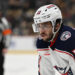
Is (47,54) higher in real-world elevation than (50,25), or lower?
lower

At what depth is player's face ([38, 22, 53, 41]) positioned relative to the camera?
6.97 feet

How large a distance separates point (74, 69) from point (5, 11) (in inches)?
250

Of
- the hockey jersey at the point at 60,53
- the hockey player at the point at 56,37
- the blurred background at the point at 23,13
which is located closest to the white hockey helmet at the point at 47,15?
the hockey player at the point at 56,37

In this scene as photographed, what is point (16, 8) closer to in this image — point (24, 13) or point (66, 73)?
point (24, 13)

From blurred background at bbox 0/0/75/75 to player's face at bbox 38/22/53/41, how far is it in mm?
3967

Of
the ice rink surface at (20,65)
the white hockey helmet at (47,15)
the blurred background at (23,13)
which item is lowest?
the ice rink surface at (20,65)

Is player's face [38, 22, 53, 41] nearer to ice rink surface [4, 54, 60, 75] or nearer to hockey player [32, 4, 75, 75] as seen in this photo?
hockey player [32, 4, 75, 75]

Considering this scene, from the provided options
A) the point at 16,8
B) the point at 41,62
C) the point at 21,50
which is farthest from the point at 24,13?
the point at 41,62

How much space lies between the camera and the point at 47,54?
7.80 feet

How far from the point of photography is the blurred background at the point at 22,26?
6.84m

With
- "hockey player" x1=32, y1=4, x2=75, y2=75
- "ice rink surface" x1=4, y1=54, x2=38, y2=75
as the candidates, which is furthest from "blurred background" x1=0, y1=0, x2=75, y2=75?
"hockey player" x1=32, y1=4, x2=75, y2=75

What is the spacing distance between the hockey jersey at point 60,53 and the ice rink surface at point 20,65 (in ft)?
8.37

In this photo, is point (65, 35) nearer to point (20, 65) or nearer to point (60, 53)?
point (60, 53)

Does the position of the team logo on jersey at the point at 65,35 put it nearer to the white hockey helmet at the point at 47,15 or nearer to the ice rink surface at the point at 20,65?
the white hockey helmet at the point at 47,15
